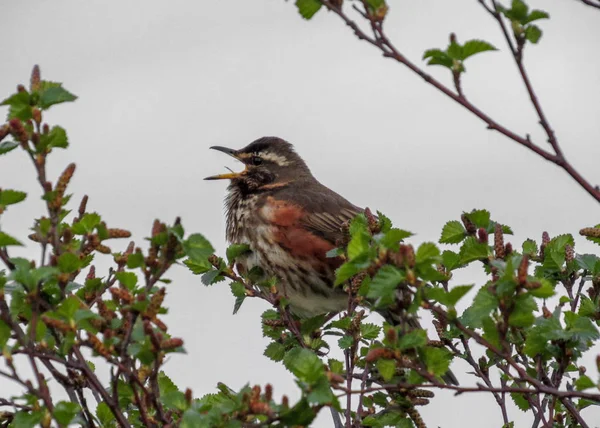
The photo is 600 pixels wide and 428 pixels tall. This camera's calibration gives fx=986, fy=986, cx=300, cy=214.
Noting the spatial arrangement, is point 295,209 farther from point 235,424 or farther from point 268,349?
point 235,424

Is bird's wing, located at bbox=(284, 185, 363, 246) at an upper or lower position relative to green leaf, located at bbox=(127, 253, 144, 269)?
upper

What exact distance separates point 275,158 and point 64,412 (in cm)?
578

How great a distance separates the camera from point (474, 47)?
152 inches

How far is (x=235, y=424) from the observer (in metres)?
3.39

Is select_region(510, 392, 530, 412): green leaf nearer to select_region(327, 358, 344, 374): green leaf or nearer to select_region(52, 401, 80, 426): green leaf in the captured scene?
select_region(327, 358, 344, 374): green leaf

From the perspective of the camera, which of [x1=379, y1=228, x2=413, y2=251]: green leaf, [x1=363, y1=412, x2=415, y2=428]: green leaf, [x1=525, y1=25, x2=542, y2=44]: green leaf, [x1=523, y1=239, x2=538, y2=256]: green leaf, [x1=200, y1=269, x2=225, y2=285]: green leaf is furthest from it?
[x1=200, y1=269, x2=225, y2=285]: green leaf

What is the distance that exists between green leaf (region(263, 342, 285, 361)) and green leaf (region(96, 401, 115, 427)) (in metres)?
1.48

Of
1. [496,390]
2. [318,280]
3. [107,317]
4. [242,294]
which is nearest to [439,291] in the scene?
[496,390]

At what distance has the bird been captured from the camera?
761 centimetres

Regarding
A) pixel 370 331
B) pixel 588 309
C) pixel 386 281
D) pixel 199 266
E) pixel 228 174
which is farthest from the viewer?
pixel 228 174

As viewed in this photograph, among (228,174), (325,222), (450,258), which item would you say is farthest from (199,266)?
(228,174)

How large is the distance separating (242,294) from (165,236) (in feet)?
6.40

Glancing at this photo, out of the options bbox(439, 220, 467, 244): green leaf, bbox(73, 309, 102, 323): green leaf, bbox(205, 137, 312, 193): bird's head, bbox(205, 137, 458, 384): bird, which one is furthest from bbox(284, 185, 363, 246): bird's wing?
bbox(73, 309, 102, 323): green leaf

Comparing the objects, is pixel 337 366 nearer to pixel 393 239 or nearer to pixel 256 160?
pixel 393 239
